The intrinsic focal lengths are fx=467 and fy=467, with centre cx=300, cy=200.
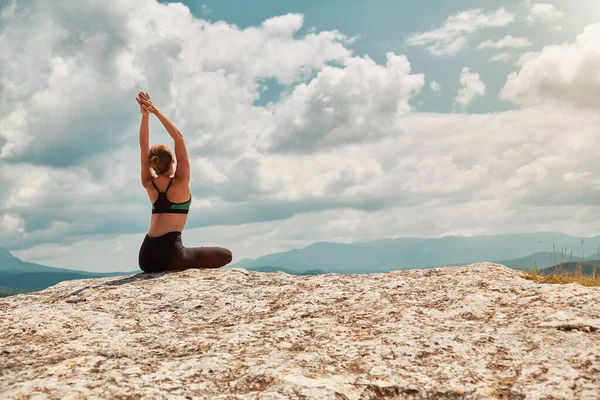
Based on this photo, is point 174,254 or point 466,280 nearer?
point 466,280

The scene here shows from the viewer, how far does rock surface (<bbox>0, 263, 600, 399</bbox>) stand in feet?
14.3

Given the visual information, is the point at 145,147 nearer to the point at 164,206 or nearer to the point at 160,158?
the point at 160,158

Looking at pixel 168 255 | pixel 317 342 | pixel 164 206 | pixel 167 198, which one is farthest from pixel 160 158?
pixel 317 342

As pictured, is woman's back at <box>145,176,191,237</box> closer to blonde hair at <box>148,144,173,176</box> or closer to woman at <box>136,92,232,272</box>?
woman at <box>136,92,232,272</box>

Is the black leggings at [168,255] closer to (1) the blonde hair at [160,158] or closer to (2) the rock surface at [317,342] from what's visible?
(1) the blonde hair at [160,158]

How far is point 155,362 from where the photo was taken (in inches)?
192

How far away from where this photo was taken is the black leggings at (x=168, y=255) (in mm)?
10906

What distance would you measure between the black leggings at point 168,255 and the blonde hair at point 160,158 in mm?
1532

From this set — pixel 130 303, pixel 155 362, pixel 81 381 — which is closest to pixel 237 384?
pixel 155 362

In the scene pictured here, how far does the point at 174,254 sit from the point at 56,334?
4781mm

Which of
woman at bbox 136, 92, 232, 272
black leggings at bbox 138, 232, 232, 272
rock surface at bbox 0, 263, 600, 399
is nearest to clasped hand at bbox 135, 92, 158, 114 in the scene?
woman at bbox 136, 92, 232, 272

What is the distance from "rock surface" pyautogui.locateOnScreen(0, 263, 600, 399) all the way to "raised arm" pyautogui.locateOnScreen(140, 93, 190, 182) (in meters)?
3.31

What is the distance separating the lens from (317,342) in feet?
18.2

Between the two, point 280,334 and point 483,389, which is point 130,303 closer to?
point 280,334
